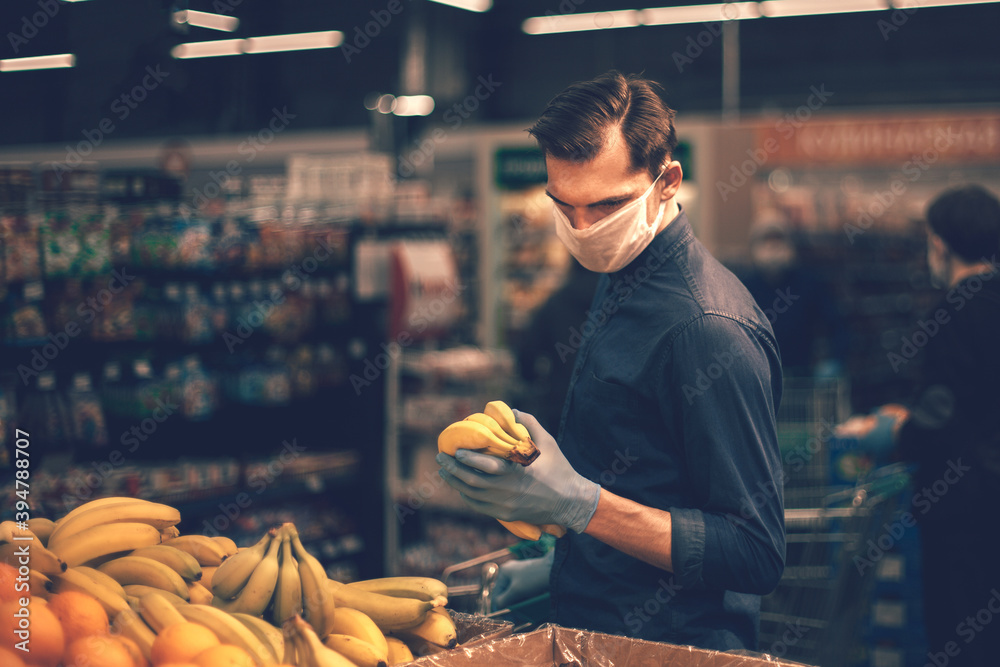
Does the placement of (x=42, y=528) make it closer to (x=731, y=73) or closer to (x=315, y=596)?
(x=315, y=596)

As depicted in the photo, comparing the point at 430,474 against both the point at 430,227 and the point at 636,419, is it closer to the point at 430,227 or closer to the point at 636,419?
the point at 430,227

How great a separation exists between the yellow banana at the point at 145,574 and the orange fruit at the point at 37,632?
188 millimetres

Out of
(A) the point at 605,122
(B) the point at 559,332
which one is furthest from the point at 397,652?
(B) the point at 559,332

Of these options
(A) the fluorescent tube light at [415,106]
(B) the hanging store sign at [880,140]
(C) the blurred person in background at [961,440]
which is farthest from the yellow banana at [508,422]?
(A) the fluorescent tube light at [415,106]

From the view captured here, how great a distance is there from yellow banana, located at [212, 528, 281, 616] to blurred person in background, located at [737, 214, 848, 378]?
429 cm

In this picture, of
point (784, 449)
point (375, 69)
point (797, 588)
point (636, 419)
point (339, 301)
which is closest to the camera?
point (636, 419)

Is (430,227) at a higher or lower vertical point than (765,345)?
higher

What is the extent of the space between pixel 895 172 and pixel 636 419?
25.4 feet

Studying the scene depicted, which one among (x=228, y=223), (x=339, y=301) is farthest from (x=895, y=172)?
(x=228, y=223)

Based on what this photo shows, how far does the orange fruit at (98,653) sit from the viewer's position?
1.18 meters

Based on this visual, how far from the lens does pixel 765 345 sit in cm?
161

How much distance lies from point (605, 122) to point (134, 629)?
1130mm

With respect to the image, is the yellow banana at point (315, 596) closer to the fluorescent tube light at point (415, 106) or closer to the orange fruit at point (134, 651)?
the orange fruit at point (134, 651)

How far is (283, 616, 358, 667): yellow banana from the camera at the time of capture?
1.27m
